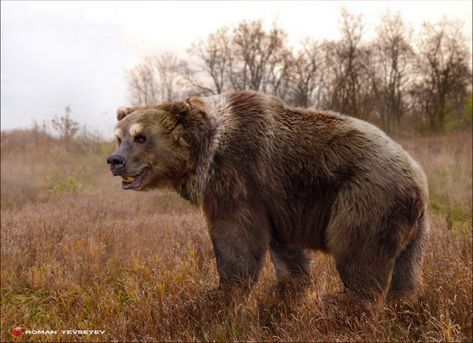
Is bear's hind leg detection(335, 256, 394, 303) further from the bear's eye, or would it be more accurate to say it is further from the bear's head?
the bear's eye

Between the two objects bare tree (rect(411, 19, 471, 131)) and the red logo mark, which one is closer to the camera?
the red logo mark

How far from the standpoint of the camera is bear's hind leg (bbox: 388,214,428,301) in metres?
3.25

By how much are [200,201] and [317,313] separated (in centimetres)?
130

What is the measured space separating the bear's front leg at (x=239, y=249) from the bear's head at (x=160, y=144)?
2.17 feet

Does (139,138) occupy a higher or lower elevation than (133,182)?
higher

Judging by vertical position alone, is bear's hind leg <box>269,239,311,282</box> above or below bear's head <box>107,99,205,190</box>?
below

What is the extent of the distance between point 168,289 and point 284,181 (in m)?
1.77

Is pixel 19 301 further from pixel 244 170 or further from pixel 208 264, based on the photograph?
pixel 244 170

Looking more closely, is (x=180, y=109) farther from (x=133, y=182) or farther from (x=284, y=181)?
(x=284, y=181)

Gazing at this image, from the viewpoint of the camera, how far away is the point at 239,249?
3.24m

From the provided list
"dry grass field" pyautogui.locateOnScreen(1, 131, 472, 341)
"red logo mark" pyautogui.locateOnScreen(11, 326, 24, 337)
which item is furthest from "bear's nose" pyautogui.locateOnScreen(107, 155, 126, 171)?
"red logo mark" pyautogui.locateOnScreen(11, 326, 24, 337)

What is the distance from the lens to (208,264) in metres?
4.92

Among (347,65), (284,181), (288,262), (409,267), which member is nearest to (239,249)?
(284,181)

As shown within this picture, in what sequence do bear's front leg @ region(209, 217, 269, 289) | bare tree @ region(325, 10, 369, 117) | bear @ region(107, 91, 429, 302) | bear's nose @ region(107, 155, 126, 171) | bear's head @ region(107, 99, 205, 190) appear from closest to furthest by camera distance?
bear @ region(107, 91, 429, 302) < bear's front leg @ region(209, 217, 269, 289) < bear's nose @ region(107, 155, 126, 171) < bear's head @ region(107, 99, 205, 190) < bare tree @ region(325, 10, 369, 117)
